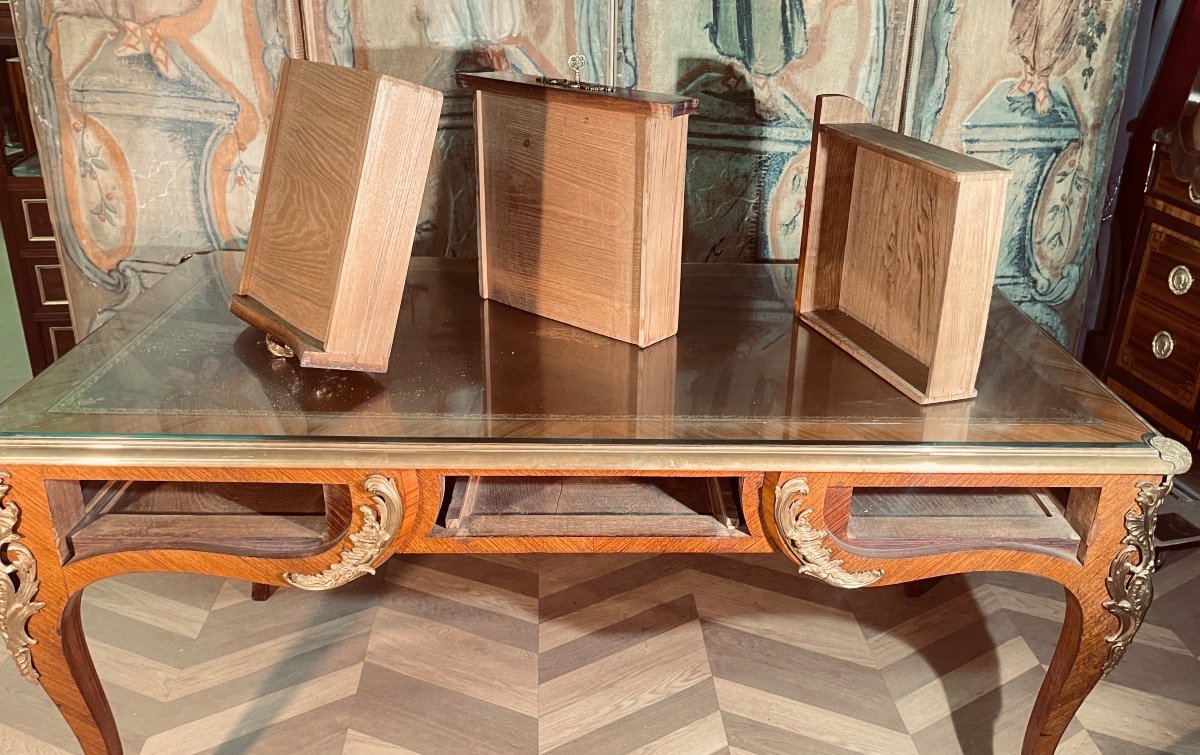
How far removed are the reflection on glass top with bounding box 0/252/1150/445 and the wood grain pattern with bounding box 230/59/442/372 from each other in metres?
0.05

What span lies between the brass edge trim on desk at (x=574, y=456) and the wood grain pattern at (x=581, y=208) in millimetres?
304

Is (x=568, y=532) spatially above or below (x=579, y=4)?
below

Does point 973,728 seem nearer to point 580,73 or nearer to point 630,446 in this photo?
point 630,446

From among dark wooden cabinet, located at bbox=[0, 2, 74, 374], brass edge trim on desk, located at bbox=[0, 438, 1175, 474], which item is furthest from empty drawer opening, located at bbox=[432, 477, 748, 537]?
dark wooden cabinet, located at bbox=[0, 2, 74, 374]

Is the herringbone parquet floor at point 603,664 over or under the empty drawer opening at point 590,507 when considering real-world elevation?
under

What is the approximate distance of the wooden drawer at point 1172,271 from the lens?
5.74 feet

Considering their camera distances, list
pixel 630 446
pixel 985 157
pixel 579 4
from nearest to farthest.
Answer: pixel 630 446 < pixel 579 4 < pixel 985 157

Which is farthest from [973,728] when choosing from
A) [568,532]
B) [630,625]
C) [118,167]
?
[118,167]

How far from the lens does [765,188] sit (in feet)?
5.54

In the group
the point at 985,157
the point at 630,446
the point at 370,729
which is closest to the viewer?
the point at 630,446

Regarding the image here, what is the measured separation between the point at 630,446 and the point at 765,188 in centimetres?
84

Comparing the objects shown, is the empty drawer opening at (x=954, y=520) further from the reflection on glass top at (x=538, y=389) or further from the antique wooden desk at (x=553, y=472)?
the reflection on glass top at (x=538, y=389)

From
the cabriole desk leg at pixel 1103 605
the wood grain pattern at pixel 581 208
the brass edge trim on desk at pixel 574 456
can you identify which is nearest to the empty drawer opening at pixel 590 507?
the brass edge trim on desk at pixel 574 456

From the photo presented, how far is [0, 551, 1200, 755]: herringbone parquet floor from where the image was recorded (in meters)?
1.40
